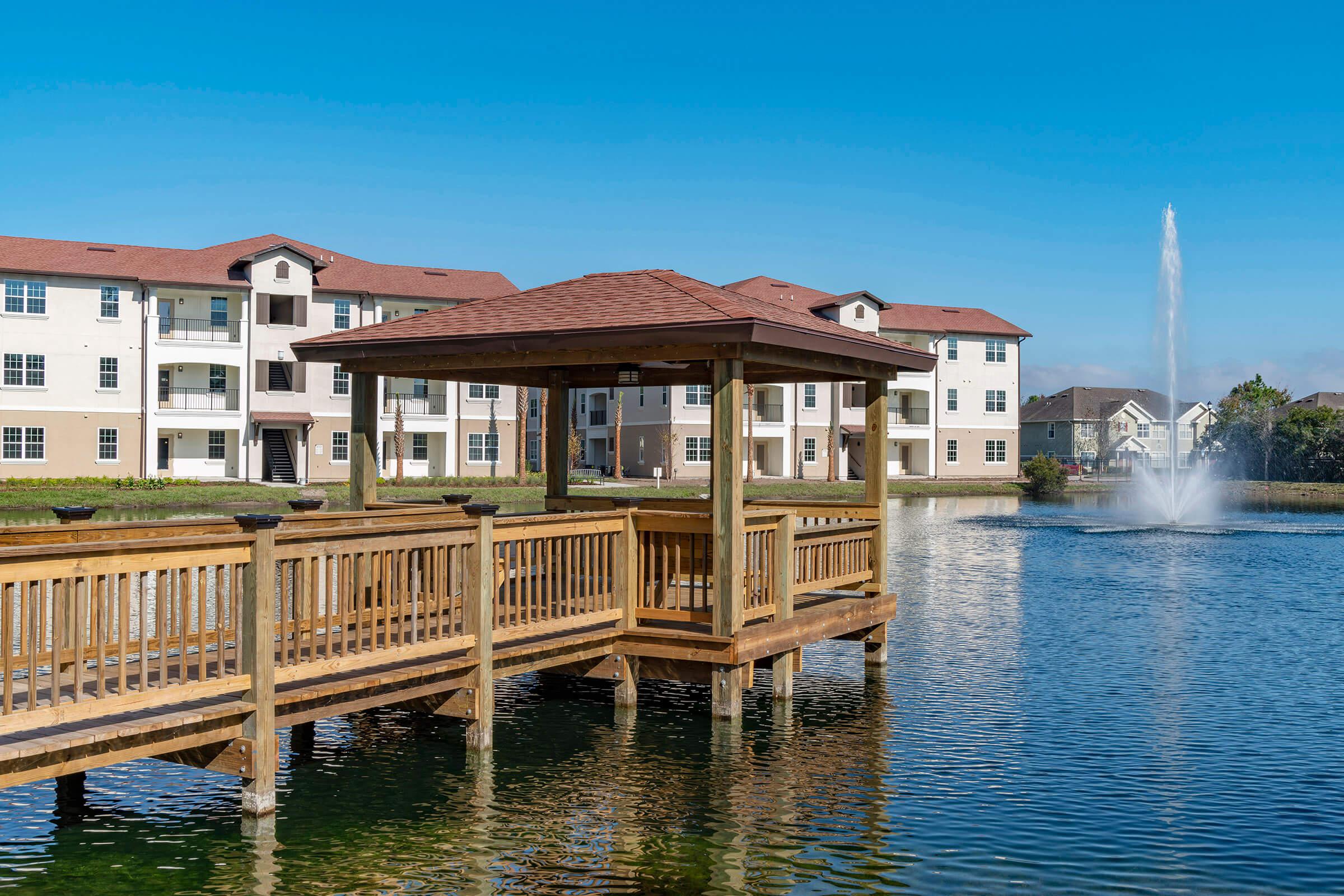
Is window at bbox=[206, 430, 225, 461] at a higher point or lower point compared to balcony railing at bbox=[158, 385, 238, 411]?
lower

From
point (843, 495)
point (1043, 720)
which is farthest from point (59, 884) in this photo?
point (843, 495)

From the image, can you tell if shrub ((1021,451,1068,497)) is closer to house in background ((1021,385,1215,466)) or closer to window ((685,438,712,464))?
window ((685,438,712,464))

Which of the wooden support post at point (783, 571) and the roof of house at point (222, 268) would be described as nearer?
the wooden support post at point (783, 571)

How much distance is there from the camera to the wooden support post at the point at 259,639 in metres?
7.63

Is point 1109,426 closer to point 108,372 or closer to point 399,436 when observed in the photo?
point 399,436

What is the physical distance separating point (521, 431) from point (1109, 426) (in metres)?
50.8

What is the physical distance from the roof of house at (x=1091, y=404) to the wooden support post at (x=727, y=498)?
83.0 meters

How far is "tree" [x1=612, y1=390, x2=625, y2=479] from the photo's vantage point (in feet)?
197

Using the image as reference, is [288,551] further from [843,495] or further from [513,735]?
[843,495]

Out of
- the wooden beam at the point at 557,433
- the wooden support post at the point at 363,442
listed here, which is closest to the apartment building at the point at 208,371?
the wooden beam at the point at 557,433

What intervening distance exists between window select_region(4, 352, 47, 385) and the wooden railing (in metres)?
43.7

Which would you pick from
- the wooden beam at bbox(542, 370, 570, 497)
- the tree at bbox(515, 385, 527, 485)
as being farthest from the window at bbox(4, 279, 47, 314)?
the wooden beam at bbox(542, 370, 570, 497)

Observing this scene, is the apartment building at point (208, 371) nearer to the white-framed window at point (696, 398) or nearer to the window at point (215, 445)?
the window at point (215, 445)

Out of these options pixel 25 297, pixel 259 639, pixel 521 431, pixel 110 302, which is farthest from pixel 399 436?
pixel 259 639
